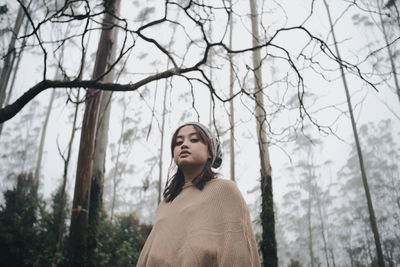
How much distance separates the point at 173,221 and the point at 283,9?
161 cm

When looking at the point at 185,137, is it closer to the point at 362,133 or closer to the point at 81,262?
the point at 81,262

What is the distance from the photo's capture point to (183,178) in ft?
5.50

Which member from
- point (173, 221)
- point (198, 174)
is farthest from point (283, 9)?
point (173, 221)

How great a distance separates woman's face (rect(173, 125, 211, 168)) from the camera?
1492mm

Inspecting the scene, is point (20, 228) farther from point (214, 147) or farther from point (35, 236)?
point (214, 147)

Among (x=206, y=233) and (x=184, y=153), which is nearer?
(x=206, y=233)

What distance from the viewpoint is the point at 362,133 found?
35.7 metres

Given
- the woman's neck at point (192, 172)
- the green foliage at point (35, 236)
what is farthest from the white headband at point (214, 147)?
the green foliage at point (35, 236)

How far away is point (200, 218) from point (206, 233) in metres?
0.09

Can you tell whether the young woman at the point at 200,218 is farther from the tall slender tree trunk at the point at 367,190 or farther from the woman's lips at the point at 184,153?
the tall slender tree trunk at the point at 367,190

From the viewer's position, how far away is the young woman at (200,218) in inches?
43.1

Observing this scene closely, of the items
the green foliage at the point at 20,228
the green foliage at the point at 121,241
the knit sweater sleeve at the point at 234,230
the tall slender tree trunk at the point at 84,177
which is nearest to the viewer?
the knit sweater sleeve at the point at 234,230

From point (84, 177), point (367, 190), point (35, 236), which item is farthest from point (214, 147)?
point (367, 190)

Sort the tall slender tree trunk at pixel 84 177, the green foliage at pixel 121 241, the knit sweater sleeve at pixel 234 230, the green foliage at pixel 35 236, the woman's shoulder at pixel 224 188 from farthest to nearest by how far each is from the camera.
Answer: the green foliage at pixel 121 241 → the green foliage at pixel 35 236 → the tall slender tree trunk at pixel 84 177 → the woman's shoulder at pixel 224 188 → the knit sweater sleeve at pixel 234 230
